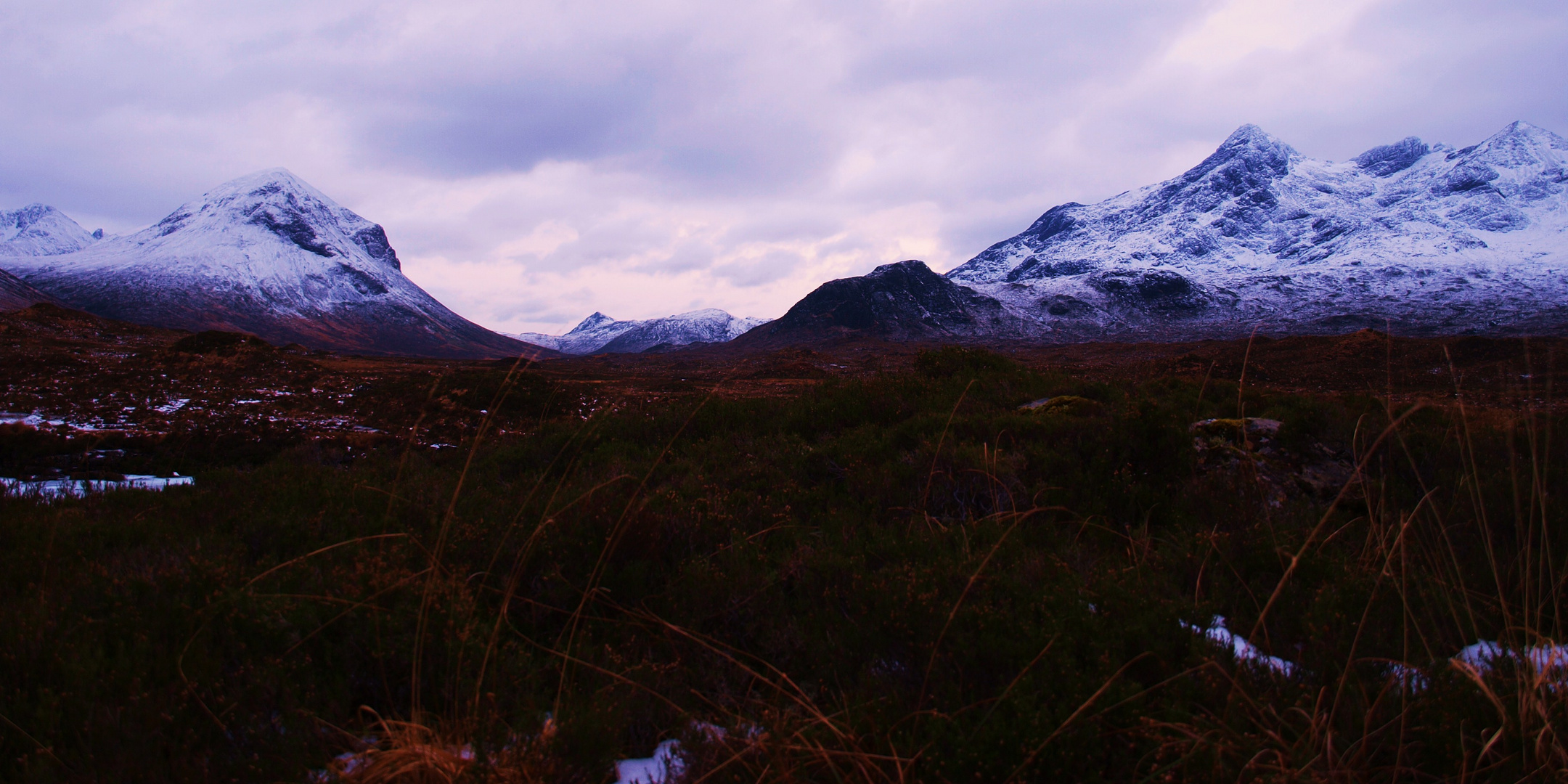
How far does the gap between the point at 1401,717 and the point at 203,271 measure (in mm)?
168470

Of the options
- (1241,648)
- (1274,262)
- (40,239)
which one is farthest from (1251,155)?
(40,239)

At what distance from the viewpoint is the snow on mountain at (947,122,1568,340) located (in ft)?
288

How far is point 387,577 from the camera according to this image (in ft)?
9.65

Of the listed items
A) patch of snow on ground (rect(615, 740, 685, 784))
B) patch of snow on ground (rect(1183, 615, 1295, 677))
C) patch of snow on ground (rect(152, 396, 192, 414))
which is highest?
patch of snow on ground (rect(152, 396, 192, 414))

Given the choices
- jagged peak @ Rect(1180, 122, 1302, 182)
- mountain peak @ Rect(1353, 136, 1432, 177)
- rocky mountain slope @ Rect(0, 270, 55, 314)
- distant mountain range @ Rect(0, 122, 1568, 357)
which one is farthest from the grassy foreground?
mountain peak @ Rect(1353, 136, 1432, 177)

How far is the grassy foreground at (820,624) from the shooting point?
82.7 inches

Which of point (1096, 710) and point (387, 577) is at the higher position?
point (387, 577)

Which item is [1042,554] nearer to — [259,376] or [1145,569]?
[1145,569]

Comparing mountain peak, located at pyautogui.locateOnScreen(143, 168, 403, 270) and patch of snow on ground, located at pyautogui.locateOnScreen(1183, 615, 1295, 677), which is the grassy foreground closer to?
patch of snow on ground, located at pyautogui.locateOnScreen(1183, 615, 1295, 677)

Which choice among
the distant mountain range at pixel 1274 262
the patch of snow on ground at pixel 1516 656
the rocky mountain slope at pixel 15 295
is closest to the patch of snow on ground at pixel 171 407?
the patch of snow on ground at pixel 1516 656

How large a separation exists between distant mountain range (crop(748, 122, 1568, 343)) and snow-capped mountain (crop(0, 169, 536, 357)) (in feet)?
266

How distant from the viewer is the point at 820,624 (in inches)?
121

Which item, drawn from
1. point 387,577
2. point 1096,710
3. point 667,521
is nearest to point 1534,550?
point 1096,710

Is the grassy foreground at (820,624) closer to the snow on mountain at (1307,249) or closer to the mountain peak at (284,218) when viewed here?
the snow on mountain at (1307,249)
